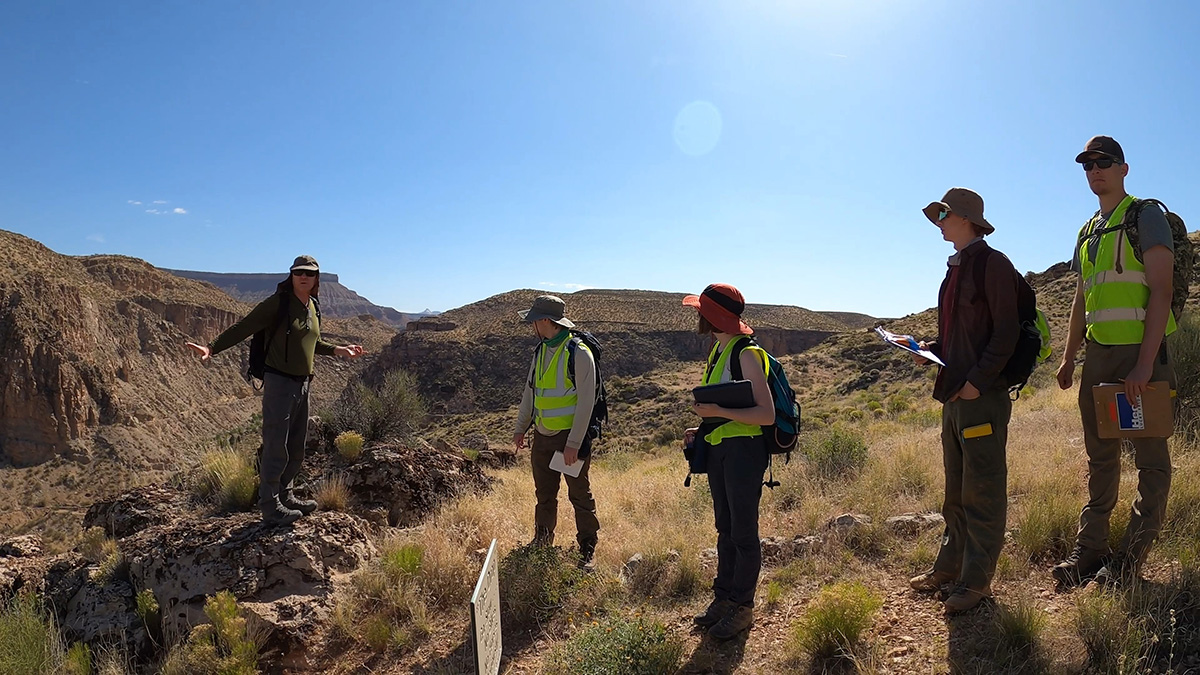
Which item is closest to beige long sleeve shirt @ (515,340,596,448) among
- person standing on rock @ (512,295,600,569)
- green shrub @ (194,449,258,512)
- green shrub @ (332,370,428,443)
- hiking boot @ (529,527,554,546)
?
person standing on rock @ (512,295,600,569)

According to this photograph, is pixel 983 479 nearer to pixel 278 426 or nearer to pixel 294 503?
pixel 278 426

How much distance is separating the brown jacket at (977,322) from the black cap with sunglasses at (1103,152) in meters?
0.77

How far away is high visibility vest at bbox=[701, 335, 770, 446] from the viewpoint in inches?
129

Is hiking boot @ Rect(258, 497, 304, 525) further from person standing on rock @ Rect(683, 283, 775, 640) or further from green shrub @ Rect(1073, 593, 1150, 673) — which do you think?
green shrub @ Rect(1073, 593, 1150, 673)

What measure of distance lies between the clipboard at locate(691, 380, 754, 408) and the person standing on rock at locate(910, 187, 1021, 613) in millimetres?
944

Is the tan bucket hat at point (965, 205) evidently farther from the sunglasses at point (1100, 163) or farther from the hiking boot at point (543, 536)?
the hiking boot at point (543, 536)

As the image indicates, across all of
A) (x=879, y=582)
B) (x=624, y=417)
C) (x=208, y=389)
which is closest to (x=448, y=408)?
(x=624, y=417)

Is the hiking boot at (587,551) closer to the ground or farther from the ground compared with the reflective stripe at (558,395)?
closer to the ground

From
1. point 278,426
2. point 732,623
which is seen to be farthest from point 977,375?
point 278,426

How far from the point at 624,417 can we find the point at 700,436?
23649 millimetres

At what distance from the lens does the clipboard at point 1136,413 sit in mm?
2963

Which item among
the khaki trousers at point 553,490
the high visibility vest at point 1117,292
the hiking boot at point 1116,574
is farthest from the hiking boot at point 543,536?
the high visibility vest at point 1117,292

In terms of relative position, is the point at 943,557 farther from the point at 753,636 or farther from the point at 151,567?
the point at 151,567

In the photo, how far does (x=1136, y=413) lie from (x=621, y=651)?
276 cm
